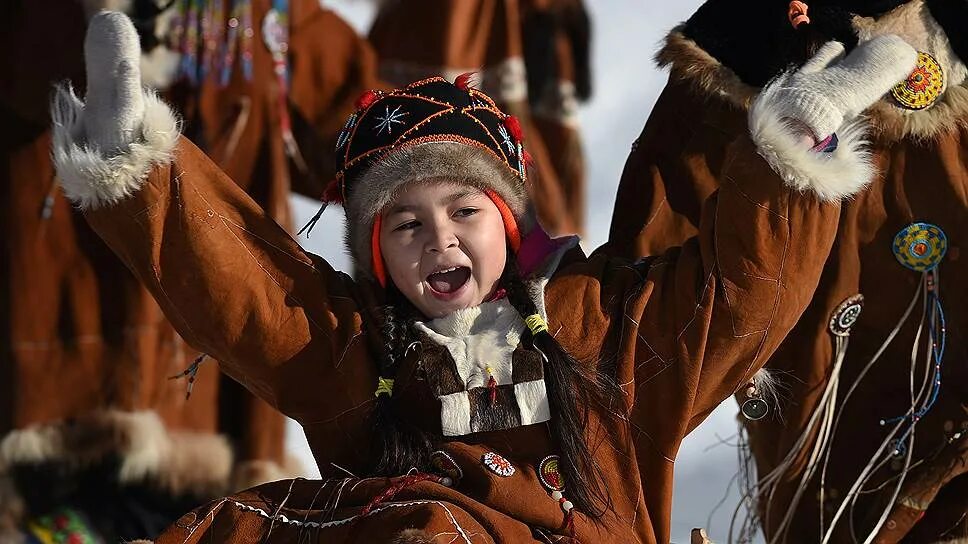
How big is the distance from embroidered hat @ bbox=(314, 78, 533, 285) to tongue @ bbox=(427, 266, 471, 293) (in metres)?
0.11

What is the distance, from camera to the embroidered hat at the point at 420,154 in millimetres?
2482

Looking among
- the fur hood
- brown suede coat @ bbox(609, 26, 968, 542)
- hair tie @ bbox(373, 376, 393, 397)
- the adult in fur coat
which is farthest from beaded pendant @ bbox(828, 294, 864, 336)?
the adult in fur coat

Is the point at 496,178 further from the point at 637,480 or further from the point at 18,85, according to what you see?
the point at 18,85

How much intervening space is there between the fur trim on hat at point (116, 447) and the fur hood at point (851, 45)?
6.23ft

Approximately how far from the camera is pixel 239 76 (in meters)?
4.24

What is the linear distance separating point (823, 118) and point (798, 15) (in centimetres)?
38

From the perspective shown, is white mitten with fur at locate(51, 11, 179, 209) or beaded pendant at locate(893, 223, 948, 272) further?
beaded pendant at locate(893, 223, 948, 272)

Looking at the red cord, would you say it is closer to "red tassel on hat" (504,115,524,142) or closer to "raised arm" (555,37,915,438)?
"raised arm" (555,37,915,438)

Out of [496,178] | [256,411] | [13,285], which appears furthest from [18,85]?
[496,178]

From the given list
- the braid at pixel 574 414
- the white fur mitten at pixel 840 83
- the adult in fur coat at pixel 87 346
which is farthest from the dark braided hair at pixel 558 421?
the adult in fur coat at pixel 87 346

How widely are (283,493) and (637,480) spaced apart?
0.50 meters

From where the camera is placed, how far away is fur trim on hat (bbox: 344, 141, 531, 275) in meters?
2.47

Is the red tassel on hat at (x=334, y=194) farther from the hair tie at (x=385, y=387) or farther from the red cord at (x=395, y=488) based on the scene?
the red cord at (x=395, y=488)

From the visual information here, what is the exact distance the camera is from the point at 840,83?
2289 millimetres
